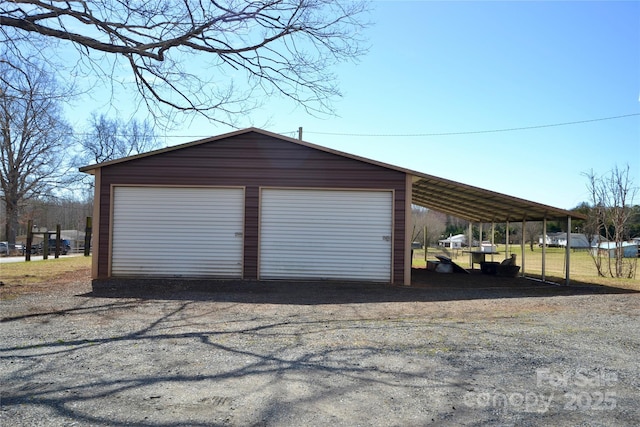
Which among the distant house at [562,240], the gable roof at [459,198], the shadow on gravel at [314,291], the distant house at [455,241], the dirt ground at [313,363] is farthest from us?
the distant house at [455,241]

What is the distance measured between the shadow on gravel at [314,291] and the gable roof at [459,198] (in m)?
2.32

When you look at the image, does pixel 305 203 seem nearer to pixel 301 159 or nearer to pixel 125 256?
pixel 301 159

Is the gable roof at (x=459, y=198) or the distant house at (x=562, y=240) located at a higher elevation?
the gable roof at (x=459, y=198)

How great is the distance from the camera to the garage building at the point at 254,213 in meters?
11.7

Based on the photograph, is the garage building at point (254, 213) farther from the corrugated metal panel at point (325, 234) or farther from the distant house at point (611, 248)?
the distant house at point (611, 248)

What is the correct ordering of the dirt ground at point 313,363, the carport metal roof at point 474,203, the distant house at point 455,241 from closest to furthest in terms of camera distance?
the dirt ground at point 313,363, the carport metal roof at point 474,203, the distant house at point 455,241

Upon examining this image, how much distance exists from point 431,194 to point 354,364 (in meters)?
12.0

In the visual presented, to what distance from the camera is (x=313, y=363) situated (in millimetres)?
4617

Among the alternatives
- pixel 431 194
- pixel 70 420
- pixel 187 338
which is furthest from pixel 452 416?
pixel 431 194

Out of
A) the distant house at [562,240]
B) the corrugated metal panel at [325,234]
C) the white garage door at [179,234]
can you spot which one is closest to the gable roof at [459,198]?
the corrugated metal panel at [325,234]

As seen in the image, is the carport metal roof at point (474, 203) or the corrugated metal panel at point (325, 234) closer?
the corrugated metal panel at point (325, 234)

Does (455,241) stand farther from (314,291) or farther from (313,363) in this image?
(313,363)

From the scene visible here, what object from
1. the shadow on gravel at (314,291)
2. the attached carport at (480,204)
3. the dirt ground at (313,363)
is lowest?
the dirt ground at (313,363)

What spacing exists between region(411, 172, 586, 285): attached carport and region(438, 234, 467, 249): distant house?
45406 mm
